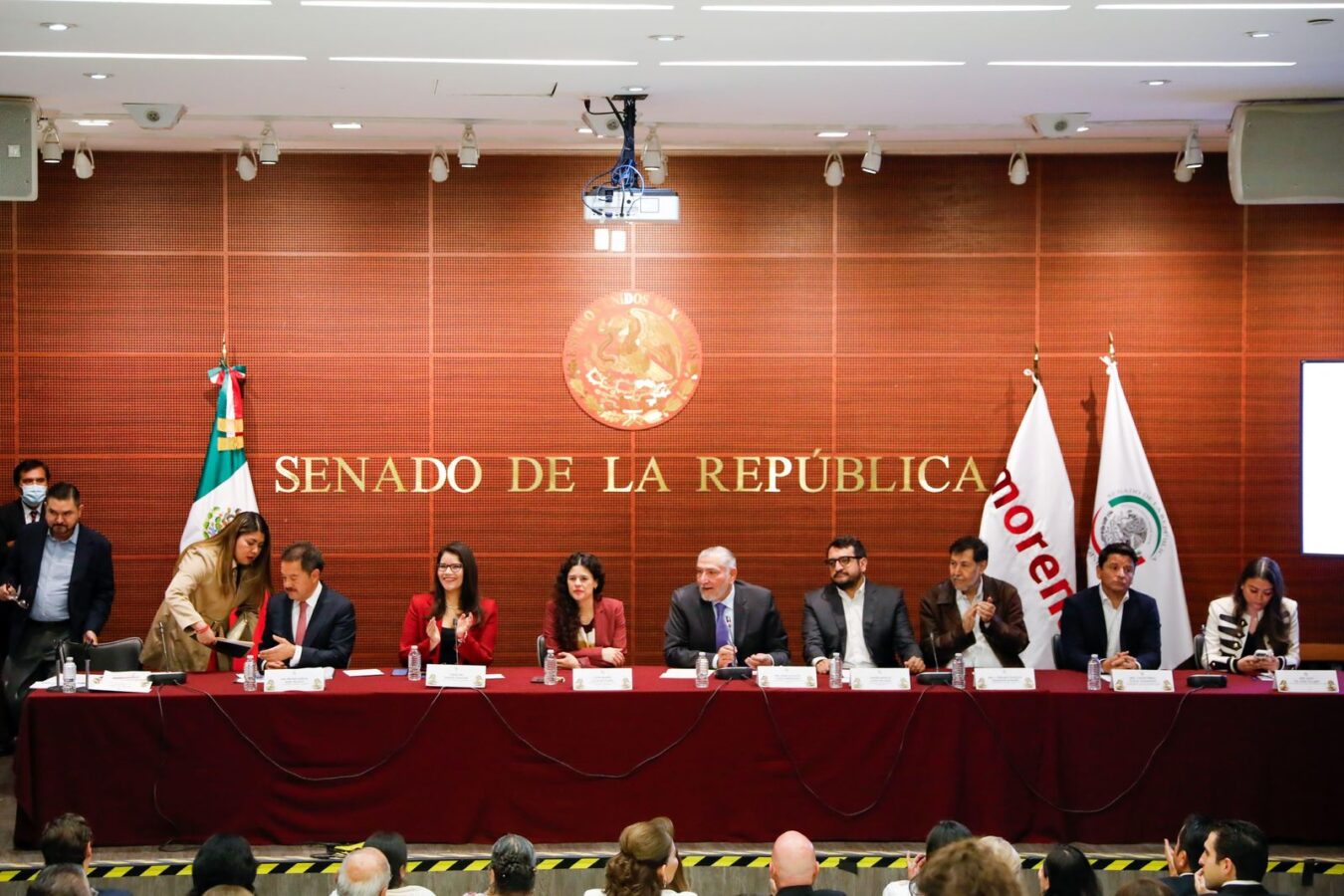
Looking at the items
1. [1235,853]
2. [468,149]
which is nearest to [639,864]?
[1235,853]

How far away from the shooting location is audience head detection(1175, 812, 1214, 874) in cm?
399

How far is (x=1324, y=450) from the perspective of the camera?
7461 mm

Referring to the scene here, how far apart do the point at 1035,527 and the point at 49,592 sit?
4929 millimetres

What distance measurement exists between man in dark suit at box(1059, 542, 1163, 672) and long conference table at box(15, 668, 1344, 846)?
64 centimetres

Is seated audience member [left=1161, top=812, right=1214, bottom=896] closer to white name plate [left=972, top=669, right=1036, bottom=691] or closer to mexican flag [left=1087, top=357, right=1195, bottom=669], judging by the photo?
white name plate [left=972, top=669, right=1036, bottom=691]

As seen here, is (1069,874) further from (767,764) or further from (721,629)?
(721,629)

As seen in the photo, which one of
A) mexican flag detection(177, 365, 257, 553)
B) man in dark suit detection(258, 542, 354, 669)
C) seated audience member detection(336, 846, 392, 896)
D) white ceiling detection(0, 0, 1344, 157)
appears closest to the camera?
seated audience member detection(336, 846, 392, 896)

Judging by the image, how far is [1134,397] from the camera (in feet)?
26.0

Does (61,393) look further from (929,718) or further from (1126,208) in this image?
(1126,208)

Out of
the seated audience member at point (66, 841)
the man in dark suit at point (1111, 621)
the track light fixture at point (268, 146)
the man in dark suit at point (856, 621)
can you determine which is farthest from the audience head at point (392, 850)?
the track light fixture at point (268, 146)

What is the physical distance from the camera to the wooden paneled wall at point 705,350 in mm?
7805

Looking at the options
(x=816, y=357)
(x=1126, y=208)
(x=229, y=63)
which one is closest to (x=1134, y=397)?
(x=1126, y=208)

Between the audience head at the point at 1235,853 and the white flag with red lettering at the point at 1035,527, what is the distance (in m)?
3.92

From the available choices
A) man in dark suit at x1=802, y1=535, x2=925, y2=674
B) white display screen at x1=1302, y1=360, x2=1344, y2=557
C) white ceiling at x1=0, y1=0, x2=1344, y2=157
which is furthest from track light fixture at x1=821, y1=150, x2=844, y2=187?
white display screen at x1=1302, y1=360, x2=1344, y2=557
